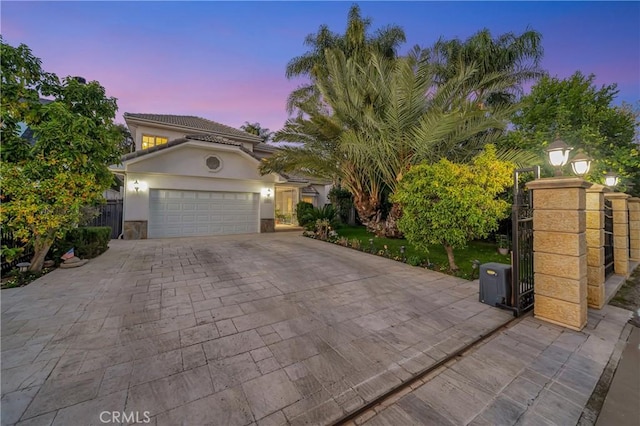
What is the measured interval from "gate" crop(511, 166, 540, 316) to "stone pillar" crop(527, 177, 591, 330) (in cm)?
19

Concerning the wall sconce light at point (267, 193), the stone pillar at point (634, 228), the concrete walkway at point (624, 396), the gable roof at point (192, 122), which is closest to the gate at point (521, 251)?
the concrete walkway at point (624, 396)

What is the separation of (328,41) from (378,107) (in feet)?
27.5

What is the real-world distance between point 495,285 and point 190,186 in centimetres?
1217

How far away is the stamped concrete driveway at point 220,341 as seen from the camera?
2.06 meters

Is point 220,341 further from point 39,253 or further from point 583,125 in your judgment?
point 583,125

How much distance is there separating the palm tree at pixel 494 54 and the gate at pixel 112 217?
50.9ft

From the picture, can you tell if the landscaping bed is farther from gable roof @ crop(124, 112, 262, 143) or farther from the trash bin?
gable roof @ crop(124, 112, 262, 143)

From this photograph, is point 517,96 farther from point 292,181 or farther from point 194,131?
point 194,131

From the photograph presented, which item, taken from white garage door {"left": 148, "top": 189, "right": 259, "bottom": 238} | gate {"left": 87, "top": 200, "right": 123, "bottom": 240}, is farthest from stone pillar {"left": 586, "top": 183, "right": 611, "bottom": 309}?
gate {"left": 87, "top": 200, "right": 123, "bottom": 240}

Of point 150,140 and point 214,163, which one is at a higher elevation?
point 150,140

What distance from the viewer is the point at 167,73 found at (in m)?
11.9

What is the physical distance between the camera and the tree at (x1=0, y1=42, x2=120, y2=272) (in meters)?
5.13

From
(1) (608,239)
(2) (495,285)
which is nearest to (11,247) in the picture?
(2) (495,285)

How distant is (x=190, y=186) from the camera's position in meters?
11.8
